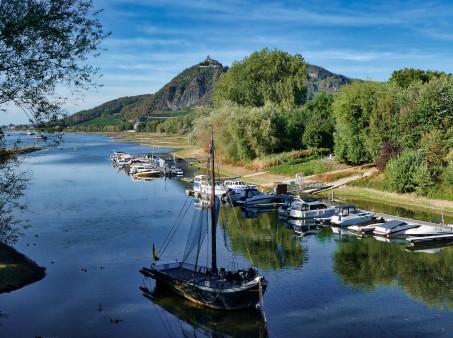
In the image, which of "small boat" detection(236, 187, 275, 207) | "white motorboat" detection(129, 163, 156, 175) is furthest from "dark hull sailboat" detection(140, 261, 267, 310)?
"white motorboat" detection(129, 163, 156, 175)

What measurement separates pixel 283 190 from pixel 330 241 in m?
19.7

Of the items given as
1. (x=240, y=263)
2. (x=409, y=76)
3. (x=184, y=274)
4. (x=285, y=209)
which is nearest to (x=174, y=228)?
(x=285, y=209)

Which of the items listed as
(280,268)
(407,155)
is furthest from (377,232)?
(407,155)

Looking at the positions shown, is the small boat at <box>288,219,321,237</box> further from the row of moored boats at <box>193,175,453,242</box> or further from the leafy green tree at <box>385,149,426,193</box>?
the leafy green tree at <box>385,149,426,193</box>

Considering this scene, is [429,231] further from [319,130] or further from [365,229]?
[319,130]

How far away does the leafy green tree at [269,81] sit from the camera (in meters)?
106

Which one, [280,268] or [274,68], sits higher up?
[274,68]

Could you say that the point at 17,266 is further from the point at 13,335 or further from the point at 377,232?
the point at 377,232

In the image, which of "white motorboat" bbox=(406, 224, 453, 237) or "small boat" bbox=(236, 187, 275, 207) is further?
"small boat" bbox=(236, 187, 275, 207)

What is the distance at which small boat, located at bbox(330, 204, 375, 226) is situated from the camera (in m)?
44.8

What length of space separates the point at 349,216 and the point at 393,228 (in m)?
4.80

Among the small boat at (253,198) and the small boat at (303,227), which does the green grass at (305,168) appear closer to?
the small boat at (253,198)

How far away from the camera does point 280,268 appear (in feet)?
109

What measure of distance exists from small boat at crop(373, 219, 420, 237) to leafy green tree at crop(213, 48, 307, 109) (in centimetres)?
6521
